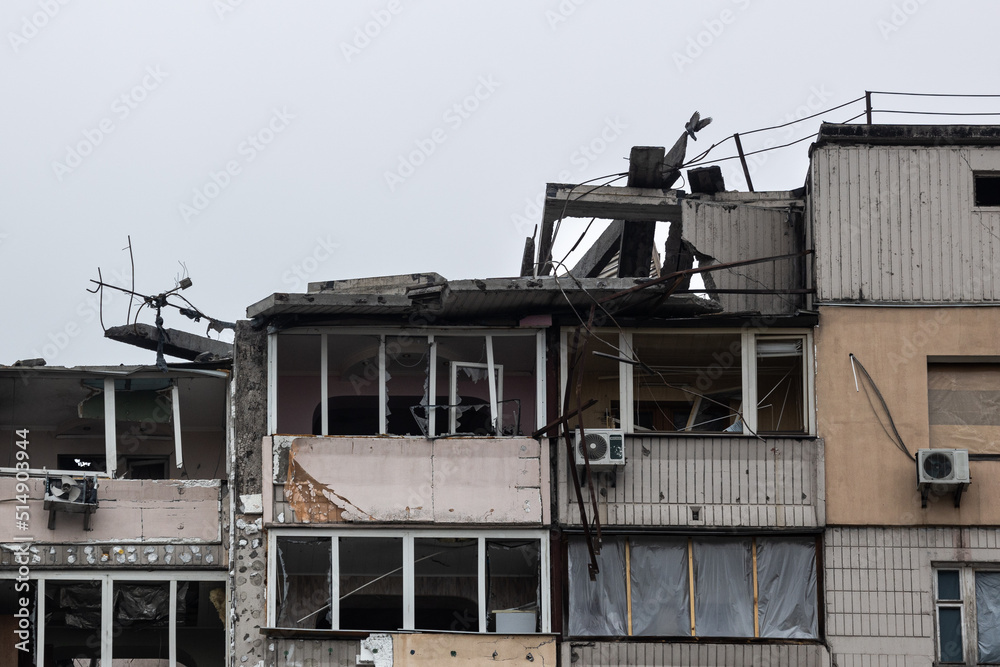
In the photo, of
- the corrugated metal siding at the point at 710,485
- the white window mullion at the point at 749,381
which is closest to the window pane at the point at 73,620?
the corrugated metal siding at the point at 710,485

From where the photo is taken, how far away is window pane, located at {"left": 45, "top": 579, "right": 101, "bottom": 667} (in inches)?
736

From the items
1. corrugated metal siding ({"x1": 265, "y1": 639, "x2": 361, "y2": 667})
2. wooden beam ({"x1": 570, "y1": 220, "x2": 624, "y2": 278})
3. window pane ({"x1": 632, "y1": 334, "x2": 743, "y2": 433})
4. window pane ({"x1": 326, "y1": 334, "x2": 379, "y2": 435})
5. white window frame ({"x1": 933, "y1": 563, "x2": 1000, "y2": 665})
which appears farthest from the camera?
wooden beam ({"x1": 570, "y1": 220, "x2": 624, "y2": 278})

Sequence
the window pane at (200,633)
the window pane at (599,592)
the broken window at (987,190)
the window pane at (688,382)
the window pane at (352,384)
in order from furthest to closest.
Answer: the window pane at (200,633) < the window pane at (352,384) < the window pane at (688,382) < the broken window at (987,190) < the window pane at (599,592)

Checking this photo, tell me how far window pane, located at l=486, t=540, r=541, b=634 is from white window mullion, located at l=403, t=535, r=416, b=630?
3.51ft

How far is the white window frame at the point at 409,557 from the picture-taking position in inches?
615

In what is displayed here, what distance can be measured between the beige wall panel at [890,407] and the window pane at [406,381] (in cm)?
549

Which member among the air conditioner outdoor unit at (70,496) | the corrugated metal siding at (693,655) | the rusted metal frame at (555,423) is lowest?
the corrugated metal siding at (693,655)

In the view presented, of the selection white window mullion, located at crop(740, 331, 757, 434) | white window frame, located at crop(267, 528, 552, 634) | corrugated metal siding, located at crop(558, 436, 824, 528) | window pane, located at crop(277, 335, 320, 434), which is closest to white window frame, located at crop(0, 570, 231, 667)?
white window frame, located at crop(267, 528, 552, 634)

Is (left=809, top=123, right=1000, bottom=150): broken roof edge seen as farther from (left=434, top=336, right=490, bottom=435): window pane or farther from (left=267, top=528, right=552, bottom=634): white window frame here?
(left=267, top=528, right=552, bottom=634): white window frame

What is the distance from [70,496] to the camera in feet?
55.2

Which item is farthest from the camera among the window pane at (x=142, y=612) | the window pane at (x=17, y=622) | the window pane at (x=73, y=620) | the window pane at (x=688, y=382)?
the window pane at (x=142, y=612)

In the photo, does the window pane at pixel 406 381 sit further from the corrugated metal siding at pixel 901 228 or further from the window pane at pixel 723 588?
the corrugated metal siding at pixel 901 228

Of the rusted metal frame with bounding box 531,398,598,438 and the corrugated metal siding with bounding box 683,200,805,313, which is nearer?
the rusted metal frame with bounding box 531,398,598,438

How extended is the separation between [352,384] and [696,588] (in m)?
6.03
